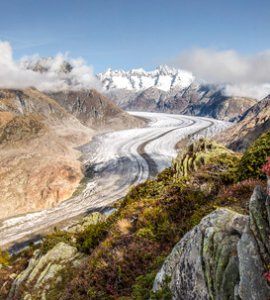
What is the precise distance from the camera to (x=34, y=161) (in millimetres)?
115938

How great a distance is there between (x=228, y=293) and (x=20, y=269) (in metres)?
15.7

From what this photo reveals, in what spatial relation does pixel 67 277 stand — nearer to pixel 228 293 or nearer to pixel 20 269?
pixel 20 269

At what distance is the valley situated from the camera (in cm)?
7162

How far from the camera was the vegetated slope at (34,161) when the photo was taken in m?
92.1

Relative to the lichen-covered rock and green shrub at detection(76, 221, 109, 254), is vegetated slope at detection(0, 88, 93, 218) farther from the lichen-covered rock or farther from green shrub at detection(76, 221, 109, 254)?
the lichen-covered rock

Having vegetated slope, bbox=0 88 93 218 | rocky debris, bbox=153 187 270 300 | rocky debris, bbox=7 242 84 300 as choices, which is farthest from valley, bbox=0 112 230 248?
rocky debris, bbox=153 187 270 300

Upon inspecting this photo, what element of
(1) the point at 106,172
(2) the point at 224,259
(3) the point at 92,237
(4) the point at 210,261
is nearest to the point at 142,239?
(3) the point at 92,237

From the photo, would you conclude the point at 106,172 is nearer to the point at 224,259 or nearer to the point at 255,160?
the point at 255,160

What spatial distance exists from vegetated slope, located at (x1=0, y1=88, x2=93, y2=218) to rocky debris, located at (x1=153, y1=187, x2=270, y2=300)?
3252 inches

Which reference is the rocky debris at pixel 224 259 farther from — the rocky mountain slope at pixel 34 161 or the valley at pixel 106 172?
the rocky mountain slope at pixel 34 161

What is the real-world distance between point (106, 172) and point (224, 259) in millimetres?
98351

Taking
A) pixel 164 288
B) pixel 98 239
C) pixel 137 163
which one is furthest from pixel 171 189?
pixel 137 163

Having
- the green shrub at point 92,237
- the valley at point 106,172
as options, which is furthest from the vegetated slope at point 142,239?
the valley at point 106,172

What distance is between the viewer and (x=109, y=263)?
13.0 meters
